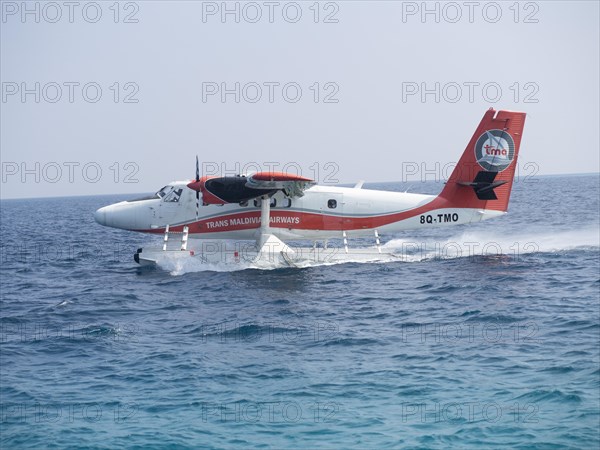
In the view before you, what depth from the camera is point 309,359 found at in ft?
46.2

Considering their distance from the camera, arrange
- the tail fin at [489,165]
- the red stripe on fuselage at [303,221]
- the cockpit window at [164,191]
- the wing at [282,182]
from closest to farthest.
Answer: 1. the wing at [282,182]
2. the tail fin at [489,165]
3. the red stripe on fuselage at [303,221]
4. the cockpit window at [164,191]

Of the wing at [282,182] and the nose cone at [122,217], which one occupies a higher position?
the wing at [282,182]

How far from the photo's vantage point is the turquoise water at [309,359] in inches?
421

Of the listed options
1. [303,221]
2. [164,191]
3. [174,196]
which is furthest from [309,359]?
[164,191]

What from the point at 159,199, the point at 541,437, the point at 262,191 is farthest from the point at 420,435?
the point at 159,199

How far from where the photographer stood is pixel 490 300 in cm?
1952

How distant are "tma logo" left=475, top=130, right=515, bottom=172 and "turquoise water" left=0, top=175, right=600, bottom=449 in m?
4.77

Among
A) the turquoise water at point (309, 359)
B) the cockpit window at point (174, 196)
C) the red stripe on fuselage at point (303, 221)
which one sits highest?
the cockpit window at point (174, 196)

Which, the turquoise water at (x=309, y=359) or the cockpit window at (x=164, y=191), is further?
the cockpit window at (x=164, y=191)

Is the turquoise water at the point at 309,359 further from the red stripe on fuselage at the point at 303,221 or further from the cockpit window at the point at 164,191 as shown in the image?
the cockpit window at the point at 164,191

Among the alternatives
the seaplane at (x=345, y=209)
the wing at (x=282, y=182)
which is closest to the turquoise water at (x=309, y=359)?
the seaplane at (x=345, y=209)

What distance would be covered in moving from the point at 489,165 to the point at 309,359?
17.4 metres

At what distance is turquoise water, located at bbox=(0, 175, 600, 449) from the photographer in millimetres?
10703

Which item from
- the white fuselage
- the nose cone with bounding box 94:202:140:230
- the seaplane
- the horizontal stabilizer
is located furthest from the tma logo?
the nose cone with bounding box 94:202:140:230
